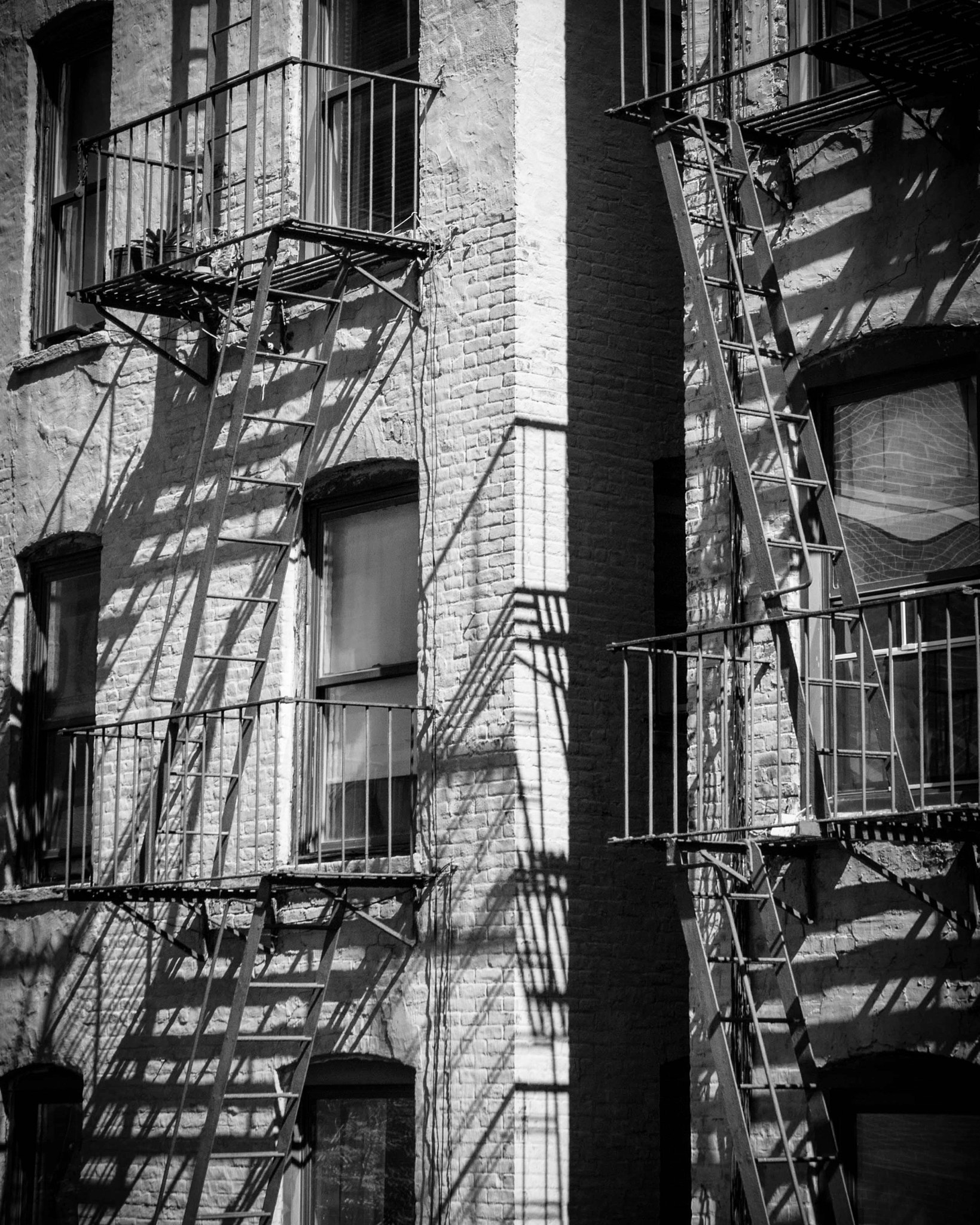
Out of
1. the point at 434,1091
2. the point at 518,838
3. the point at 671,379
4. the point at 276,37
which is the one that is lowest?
the point at 434,1091

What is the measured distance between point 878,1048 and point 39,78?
436 inches

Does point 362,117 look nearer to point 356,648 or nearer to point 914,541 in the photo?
point 356,648

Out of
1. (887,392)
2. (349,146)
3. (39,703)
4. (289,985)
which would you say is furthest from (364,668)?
(887,392)

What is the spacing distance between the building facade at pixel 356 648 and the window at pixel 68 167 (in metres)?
0.85

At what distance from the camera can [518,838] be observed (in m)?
11.8

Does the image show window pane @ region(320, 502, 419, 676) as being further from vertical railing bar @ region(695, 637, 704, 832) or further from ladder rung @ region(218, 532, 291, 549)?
vertical railing bar @ region(695, 637, 704, 832)

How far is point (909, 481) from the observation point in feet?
34.3

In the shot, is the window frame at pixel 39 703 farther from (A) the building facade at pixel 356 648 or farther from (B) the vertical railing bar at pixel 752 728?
(B) the vertical railing bar at pixel 752 728

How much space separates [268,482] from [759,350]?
354 cm

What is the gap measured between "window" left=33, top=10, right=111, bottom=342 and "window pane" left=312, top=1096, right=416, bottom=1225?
21.9 feet

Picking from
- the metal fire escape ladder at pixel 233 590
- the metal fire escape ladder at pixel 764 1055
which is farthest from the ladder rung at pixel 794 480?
the metal fire escape ladder at pixel 233 590

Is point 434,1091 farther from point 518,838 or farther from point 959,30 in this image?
point 959,30

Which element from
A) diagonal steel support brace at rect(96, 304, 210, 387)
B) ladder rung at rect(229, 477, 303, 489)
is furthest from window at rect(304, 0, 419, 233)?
ladder rung at rect(229, 477, 303, 489)

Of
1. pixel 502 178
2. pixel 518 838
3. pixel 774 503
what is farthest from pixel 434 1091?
pixel 502 178
